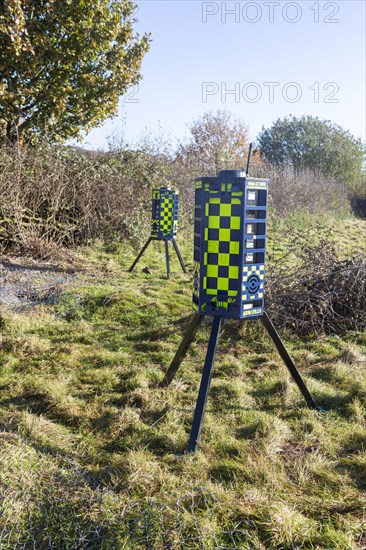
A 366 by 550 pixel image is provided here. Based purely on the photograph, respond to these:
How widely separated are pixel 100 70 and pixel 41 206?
379 cm

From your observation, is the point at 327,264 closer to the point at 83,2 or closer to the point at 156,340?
the point at 156,340

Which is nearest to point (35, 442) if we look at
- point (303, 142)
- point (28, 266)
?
point (28, 266)

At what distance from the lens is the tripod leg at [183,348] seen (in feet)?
11.9

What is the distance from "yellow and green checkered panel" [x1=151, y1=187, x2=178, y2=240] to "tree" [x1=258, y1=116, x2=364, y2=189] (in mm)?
24347

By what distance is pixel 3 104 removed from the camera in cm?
1062

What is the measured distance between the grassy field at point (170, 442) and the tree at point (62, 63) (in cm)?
642

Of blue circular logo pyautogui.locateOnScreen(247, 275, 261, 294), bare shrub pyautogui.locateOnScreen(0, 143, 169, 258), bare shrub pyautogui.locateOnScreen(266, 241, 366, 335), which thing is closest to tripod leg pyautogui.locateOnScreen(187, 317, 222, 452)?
blue circular logo pyautogui.locateOnScreen(247, 275, 261, 294)

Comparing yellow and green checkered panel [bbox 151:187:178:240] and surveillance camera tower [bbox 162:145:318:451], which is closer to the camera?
surveillance camera tower [bbox 162:145:318:451]

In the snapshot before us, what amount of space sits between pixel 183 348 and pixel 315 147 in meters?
35.7

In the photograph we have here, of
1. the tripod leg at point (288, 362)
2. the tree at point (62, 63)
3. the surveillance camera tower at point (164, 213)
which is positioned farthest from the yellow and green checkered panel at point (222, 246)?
the tree at point (62, 63)

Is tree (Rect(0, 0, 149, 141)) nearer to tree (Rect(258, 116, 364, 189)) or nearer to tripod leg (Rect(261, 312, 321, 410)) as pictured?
tripod leg (Rect(261, 312, 321, 410))

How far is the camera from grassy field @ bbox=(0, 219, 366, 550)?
2.40 m

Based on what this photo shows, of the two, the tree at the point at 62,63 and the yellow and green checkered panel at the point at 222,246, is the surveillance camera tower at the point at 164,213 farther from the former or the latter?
the yellow and green checkered panel at the point at 222,246

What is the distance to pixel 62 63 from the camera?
10.8 m
